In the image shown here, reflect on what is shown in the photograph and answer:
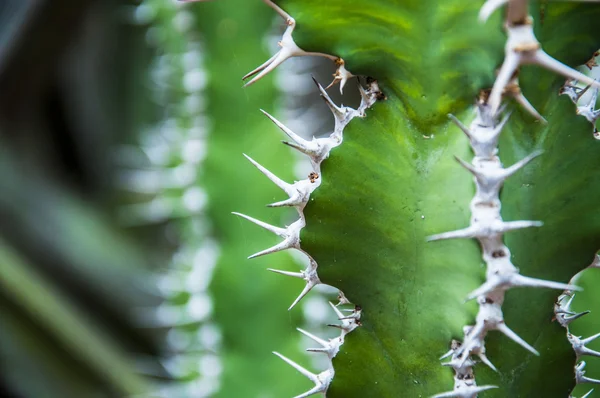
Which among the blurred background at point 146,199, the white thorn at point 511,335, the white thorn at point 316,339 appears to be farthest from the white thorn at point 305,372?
the blurred background at point 146,199

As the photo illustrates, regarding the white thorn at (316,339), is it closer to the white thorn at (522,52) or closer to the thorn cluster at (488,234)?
the thorn cluster at (488,234)

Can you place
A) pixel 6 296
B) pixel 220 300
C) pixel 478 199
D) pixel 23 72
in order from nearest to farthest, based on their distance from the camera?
pixel 478 199 → pixel 220 300 → pixel 6 296 → pixel 23 72

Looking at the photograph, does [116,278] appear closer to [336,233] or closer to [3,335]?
[3,335]

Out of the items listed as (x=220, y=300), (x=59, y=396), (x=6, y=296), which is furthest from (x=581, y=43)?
(x=59, y=396)

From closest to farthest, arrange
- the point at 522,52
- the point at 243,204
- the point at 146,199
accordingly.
A: 1. the point at 522,52
2. the point at 243,204
3. the point at 146,199

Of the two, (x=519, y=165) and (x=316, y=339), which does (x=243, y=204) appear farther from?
(x=519, y=165)

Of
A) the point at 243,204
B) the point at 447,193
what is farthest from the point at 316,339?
the point at 243,204

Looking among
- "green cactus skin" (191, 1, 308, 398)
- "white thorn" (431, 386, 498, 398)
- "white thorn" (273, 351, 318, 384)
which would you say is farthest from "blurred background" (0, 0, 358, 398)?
"white thorn" (431, 386, 498, 398)

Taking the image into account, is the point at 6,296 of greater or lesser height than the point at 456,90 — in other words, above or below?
below
